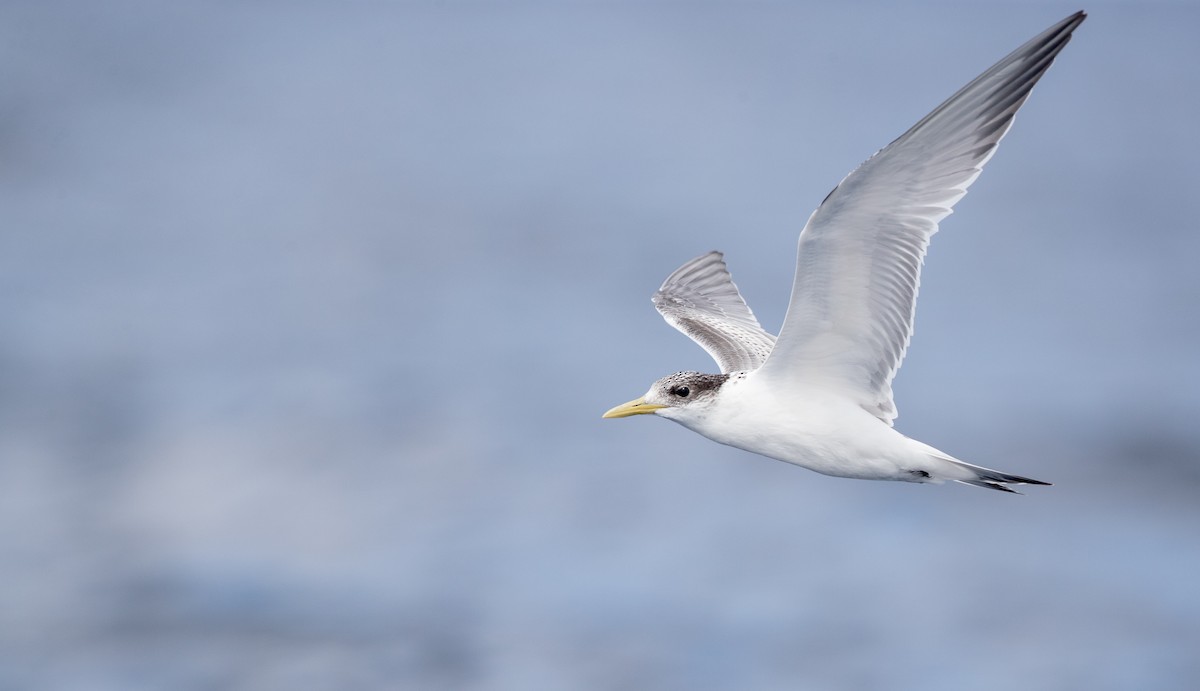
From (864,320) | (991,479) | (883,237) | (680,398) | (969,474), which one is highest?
(883,237)

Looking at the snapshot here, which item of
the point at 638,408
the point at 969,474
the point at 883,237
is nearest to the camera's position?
the point at 883,237

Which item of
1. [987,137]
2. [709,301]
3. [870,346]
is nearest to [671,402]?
[870,346]

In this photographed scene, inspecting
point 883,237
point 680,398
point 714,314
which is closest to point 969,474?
point 883,237

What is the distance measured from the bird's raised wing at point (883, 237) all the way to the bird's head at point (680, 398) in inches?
16.8

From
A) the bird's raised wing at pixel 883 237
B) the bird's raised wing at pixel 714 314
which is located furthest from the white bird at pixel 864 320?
the bird's raised wing at pixel 714 314

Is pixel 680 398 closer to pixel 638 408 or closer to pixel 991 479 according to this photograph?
pixel 638 408

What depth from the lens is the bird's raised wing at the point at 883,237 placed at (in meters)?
7.81

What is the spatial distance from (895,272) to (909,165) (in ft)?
2.54

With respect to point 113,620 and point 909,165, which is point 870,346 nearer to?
point 909,165

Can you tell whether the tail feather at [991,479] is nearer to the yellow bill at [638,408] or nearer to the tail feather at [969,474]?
the tail feather at [969,474]

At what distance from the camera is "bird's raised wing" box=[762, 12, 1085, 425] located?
7.81 meters

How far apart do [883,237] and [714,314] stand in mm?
4571

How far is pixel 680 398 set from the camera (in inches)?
364

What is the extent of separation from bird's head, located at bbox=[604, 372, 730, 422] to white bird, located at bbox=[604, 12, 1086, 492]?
1 cm
